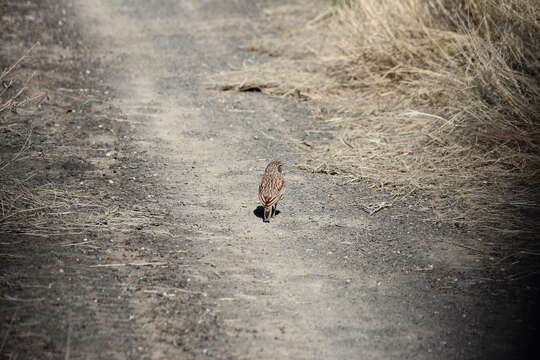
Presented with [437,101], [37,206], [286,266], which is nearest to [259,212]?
[286,266]

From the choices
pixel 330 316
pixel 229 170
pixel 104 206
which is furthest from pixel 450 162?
pixel 104 206

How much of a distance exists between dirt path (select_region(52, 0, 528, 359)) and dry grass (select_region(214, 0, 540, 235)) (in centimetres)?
51

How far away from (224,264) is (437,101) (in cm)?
423

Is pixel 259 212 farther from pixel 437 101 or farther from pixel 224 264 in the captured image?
pixel 437 101

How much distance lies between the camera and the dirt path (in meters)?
3.91

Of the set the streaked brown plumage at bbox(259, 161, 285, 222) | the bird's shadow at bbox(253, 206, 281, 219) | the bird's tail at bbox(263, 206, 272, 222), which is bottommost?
the bird's shadow at bbox(253, 206, 281, 219)

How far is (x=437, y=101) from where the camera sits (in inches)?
306

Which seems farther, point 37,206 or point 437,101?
point 437,101

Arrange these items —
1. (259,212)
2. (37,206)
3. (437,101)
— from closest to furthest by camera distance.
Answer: (37,206) → (259,212) → (437,101)

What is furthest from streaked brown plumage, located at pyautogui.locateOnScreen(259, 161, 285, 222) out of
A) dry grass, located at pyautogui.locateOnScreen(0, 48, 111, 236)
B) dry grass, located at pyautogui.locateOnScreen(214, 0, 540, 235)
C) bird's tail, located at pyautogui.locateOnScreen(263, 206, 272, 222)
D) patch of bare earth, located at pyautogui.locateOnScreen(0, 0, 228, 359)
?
dry grass, located at pyautogui.locateOnScreen(0, 48, 111, 236)

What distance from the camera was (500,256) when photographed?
489cm

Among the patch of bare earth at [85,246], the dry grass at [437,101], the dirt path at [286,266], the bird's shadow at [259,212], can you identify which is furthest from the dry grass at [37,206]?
the dry grass at [437,101]

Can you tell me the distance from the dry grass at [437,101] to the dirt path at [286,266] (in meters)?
0.51

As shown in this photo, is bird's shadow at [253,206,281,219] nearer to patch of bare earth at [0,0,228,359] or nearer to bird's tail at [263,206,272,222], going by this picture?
bird's tail at [263,206,272,222]
